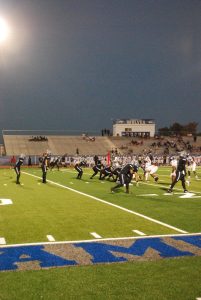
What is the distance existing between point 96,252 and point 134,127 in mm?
70303

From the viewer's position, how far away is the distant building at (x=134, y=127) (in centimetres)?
7612

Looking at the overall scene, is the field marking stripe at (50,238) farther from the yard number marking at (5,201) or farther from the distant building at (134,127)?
the distant building at (134,127)

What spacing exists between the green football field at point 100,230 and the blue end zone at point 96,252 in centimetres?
35

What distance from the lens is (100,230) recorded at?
30.9 feet

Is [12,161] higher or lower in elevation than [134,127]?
lower

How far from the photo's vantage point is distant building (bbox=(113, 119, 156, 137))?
76125mm

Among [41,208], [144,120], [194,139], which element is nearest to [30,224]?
[41,208]

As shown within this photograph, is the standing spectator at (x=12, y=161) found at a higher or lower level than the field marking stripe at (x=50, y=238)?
higher

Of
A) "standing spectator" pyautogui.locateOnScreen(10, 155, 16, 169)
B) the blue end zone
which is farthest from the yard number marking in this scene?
"standing spectator" pyautogui.locateOnScreen(10, 155, 16, 169)

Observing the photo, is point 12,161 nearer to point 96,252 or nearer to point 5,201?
point 5,201

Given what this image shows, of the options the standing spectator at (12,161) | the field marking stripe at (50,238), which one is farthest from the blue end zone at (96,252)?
the standing spectator at (12,161)

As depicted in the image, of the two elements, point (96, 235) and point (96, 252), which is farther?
point (96, 235)

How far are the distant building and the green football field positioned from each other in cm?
5821

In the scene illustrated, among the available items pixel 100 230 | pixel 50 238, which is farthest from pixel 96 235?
pixel 50 238
